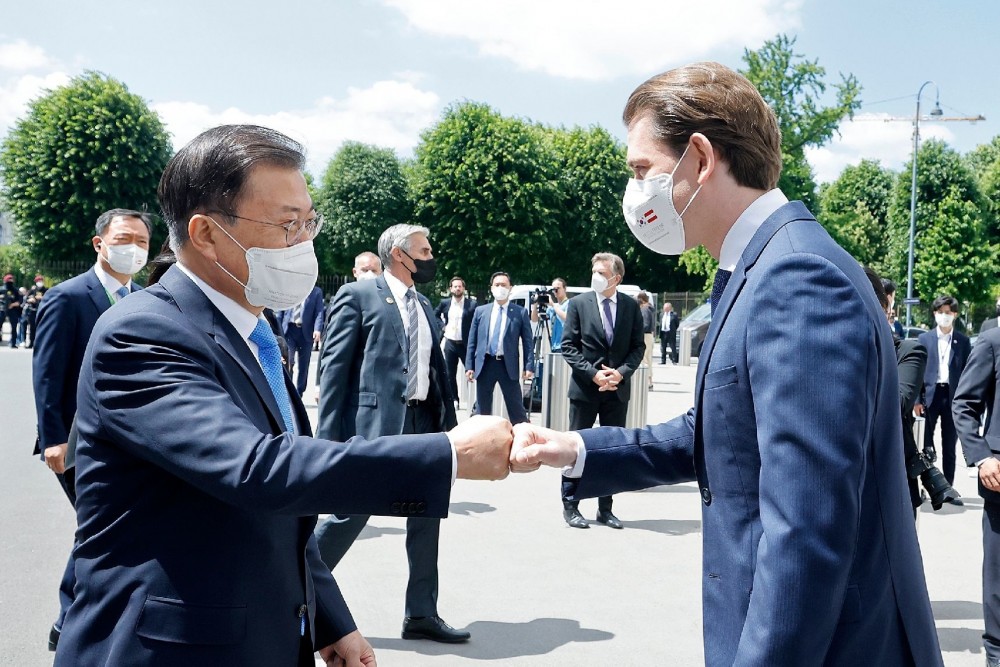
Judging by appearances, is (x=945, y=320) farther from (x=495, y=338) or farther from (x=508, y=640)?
(x=508, y=640)

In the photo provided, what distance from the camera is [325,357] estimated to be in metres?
5.79

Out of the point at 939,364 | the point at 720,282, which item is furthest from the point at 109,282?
the point at 939,364

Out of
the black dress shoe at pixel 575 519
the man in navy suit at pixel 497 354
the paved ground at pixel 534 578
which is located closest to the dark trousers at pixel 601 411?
the black dress shoe at pixel 575 519

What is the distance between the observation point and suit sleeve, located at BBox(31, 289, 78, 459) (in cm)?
474

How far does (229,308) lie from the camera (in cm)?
214

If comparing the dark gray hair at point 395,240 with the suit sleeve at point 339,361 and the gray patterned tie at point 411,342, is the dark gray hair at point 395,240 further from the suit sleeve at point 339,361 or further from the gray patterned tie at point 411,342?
the suit sleeve at point 339,361

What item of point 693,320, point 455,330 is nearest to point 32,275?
point 693,320

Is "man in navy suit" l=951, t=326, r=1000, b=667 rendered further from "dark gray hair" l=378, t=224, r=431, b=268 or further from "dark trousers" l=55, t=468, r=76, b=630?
"dark trousers" l=55, t=468, r=76, b=630

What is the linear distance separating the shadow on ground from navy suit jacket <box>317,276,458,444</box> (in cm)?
126

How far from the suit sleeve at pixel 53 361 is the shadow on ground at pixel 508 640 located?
2.02 metres

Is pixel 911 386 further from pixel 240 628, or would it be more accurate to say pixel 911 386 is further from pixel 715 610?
pixel 240 628

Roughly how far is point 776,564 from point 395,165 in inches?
1888

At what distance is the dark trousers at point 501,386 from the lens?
10984mm

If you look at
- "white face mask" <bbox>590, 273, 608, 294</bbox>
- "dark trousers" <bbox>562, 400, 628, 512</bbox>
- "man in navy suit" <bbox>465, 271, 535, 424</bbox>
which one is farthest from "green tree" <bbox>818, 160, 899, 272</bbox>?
"dark trousers" <bbox>562, 400, 628, 512</bbox>
